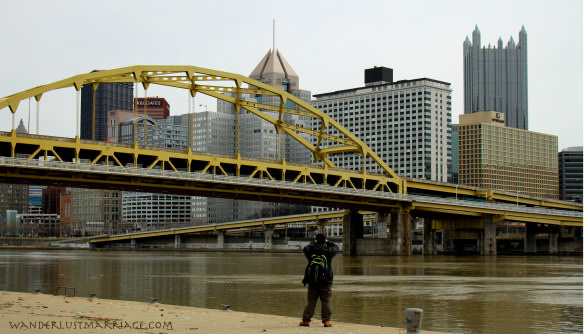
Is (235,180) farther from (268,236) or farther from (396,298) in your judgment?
(268,236)

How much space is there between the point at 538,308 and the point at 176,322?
484 inches

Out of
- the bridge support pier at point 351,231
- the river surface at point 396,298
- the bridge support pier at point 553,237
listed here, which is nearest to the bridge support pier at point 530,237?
the bridge support pier at point 553,237

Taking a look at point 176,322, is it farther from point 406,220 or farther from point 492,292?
point 406,220

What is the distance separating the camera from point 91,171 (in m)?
76.9

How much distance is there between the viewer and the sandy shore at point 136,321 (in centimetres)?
1653

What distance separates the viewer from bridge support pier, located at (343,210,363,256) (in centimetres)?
11662

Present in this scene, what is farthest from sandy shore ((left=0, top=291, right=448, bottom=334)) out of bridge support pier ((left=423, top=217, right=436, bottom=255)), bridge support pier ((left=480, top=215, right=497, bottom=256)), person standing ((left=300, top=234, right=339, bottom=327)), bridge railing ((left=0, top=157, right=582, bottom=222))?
bridge support pier ((left=423, top=217, right=436, bottom=255))

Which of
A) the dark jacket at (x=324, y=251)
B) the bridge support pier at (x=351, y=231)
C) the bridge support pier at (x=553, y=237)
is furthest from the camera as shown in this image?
the bridge support pier at (x=553, y=237)

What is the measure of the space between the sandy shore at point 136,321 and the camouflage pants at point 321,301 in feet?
0.95

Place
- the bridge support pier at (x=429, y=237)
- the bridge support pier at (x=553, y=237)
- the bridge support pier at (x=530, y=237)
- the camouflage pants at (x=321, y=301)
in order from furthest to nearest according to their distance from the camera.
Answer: the bridge support pier at (x=530, y=237)
the bridge support pier at (x=553, y=237)
the bridge support pier at (x=429, y=237)
the camouflage pants at (x=321, y=301)

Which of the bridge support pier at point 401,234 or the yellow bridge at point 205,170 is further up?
the yellow bridge at point 205,170

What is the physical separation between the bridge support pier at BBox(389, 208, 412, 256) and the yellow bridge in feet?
2.67

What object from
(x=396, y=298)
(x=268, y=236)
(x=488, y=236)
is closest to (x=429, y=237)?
(x=488, y=236)

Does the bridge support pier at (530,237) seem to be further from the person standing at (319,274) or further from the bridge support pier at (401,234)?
the person standing at (319,274)
